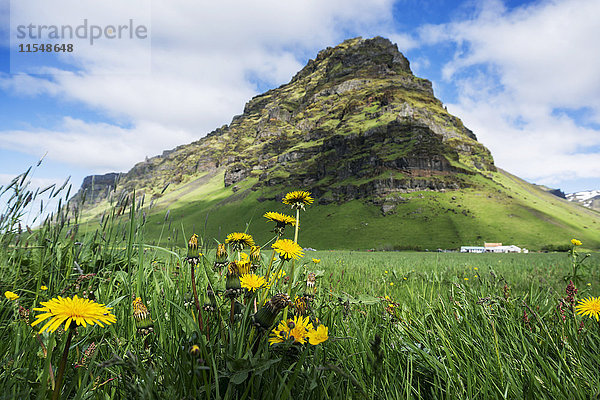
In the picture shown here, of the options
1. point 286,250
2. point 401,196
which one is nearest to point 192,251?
point 286,250

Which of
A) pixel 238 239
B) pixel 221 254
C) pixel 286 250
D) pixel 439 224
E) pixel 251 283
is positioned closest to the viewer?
pixel 251 283

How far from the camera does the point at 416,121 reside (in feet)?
569

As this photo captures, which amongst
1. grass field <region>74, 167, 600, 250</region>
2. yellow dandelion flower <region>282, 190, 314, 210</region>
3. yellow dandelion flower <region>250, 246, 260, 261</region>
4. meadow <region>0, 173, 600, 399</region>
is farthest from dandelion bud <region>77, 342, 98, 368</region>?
grass field <region>74, 167, 600, 250</region>

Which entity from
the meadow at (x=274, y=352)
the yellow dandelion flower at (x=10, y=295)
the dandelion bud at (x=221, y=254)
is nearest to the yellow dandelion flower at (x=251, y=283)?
the meadow at (x=274, y=352)

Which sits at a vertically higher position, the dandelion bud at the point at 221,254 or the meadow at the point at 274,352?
the dandelion bud at the point at 221,254

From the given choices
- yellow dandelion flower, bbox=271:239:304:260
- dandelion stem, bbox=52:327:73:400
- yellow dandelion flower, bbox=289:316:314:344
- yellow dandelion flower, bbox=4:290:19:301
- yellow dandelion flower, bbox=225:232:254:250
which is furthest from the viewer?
yellow dandelion flower, bbox=225:232:254:250

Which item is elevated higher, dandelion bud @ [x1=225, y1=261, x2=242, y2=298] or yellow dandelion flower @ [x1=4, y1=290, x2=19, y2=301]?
dandelion bud @ [x1=225, y1=261, x2=242, y2=298]

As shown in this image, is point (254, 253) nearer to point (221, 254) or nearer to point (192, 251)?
point (221, 254)

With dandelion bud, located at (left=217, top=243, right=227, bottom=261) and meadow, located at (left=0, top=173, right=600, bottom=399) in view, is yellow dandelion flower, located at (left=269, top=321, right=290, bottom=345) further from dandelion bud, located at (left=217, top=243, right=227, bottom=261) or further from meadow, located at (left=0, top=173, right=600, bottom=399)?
dandelion bud, located at (left=217, top=243, right=227, bottom=261)

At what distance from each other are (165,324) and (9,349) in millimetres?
791

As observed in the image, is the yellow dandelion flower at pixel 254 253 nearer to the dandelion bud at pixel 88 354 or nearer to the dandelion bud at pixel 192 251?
the dandelion bud at pixel 192 251

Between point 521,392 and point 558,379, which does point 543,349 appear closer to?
point 558,379

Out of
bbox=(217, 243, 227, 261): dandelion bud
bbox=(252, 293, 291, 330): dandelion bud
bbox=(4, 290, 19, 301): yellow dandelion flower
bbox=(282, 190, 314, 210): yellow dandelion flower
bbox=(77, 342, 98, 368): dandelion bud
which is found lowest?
bbox=(77, 342, 98, 368): dandelion bud

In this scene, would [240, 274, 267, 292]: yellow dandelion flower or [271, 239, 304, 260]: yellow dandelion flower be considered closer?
[240, 274, 267, 292]: yellow dandelion flower
